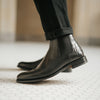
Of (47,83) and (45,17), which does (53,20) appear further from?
(47,83)

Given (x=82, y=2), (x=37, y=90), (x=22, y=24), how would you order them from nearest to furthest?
(x=37, y=90), (x=82, y=2), (x=22, y=24)

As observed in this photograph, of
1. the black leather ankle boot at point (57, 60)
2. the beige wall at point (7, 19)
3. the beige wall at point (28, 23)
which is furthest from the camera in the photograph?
the beige wall at point (28, 23)

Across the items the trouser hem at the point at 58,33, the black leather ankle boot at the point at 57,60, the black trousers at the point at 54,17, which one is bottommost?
the black leather ankle boot at the point at 57,60

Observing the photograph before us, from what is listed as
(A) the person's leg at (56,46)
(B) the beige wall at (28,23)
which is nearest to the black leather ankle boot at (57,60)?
(A) the person's leg at (56,46)

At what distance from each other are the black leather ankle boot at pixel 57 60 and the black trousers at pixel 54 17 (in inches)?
1.1

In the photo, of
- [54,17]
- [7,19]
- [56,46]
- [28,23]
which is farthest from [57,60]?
[28,23]

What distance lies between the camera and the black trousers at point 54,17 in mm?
694

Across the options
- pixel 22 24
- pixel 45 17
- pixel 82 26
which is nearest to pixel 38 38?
pixel 22 24

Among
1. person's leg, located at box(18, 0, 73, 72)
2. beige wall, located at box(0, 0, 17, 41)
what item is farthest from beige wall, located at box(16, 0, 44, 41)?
person's leg, located at box(18, 0, 73, 72)

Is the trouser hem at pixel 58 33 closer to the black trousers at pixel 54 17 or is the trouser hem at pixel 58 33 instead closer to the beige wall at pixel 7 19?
the black trousers at pixel 54 17

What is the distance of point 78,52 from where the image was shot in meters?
0.71

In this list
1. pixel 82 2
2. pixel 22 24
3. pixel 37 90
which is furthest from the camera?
pixel 22 24

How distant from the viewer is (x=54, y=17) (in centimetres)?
70

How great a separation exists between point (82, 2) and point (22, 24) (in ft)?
3.95
